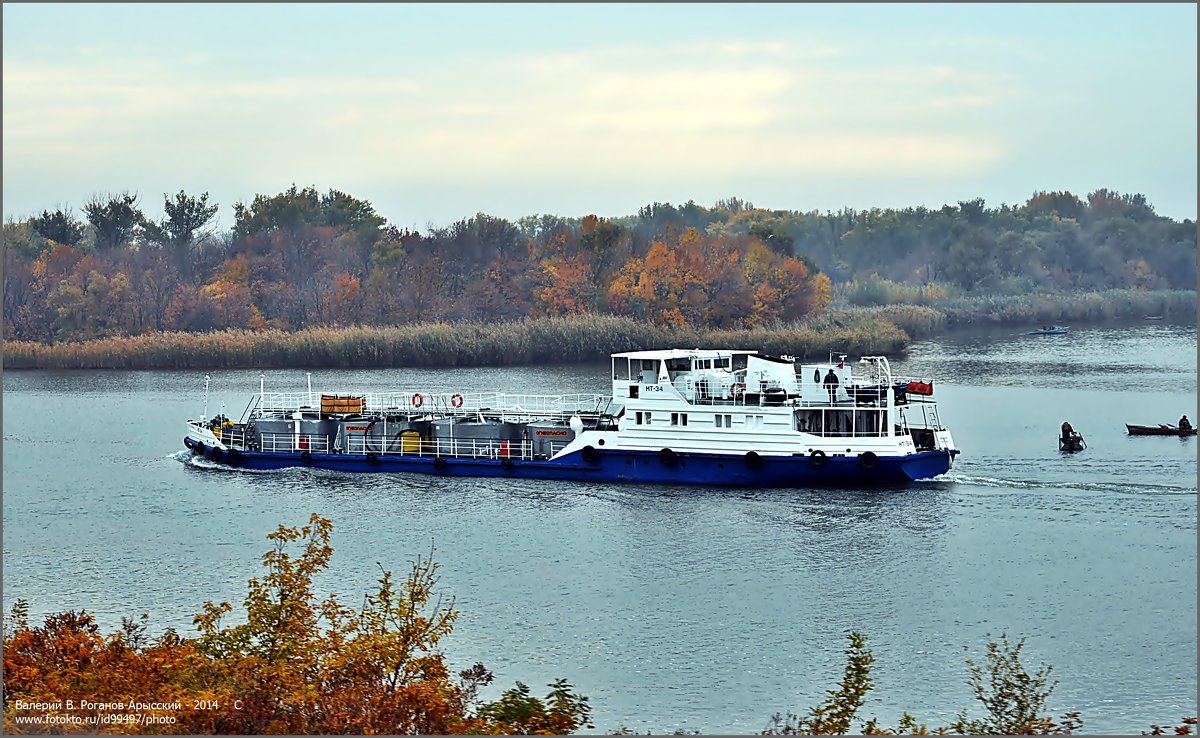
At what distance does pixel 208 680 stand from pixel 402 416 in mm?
30757

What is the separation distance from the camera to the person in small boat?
4434 cm

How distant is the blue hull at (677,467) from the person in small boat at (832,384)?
80.9 inches

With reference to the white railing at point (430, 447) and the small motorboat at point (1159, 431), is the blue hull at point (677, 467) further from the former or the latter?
the small motorboat at point (1159, 431)

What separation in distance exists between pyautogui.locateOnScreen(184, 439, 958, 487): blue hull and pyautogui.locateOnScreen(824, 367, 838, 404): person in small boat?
2.05m

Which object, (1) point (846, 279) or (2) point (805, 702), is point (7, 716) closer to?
(2) point (805, 702)

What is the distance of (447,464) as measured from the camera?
48.3m

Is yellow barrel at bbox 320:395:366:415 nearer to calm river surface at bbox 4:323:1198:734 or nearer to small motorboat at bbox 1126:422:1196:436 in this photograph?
calm river surface at bbox 4:323:1198:734

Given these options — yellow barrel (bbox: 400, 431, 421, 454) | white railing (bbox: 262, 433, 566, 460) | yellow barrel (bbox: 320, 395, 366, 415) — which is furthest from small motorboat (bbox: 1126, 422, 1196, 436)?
yellow barrel (bbox: 320, 395, 366, 415)

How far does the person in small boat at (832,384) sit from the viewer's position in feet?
145

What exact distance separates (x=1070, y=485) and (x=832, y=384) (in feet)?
26.0

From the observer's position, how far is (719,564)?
3475 centimetres

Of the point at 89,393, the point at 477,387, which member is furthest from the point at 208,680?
the point at 89,393

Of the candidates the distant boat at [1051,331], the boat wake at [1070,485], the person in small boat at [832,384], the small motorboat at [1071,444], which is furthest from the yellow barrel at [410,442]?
the distant boat at [1051,331]

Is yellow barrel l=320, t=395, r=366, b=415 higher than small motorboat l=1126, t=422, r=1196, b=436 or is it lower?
higher
